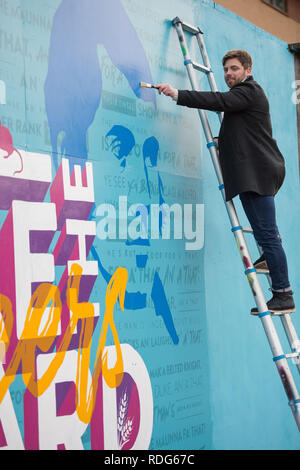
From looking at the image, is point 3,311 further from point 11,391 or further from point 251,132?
point 251,132

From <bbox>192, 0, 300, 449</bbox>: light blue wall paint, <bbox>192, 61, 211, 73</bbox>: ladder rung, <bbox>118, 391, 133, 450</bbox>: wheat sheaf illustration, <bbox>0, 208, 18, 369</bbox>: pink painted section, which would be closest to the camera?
<bbox>0, 208, 18, 369</bbox>: pink painted section

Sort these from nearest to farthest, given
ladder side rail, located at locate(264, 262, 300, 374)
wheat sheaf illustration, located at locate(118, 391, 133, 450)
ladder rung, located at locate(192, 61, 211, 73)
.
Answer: wheat sheaf illustration, located at locate(118, 391, 133, 450), ladder side rail, located at locate(264, 262, 300, 374), ladder rung, located at locate(192, 61, 211, 73)

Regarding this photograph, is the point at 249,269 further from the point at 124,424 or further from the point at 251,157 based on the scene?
the point at 124,424

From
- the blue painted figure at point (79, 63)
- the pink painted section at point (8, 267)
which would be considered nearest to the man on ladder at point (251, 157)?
the blue painted figure at point (79, 63)

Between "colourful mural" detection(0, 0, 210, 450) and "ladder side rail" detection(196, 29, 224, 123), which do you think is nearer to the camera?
"colourful mural" detection(0, 0, 210, 450)

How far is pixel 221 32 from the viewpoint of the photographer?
3.99 m

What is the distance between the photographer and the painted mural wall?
261 cm

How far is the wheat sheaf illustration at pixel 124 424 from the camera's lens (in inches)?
116

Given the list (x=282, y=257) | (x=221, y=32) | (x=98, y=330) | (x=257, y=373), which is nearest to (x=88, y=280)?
(x=98, y=330)

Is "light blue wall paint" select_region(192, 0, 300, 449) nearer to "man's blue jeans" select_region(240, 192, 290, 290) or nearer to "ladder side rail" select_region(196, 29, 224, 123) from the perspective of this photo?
"ladder side rail" select_region(196, 29, 224, 123)

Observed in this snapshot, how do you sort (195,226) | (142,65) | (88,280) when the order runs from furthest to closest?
1. (195,226)
2. (142,65)
3. (88,280)

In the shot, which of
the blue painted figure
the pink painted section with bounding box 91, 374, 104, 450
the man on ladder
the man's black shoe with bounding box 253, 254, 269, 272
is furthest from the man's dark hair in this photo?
the pink painted section with bounding box 91, 374, 104, 450

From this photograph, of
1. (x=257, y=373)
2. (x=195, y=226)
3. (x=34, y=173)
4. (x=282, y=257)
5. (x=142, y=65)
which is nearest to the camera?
(x=34, y=173)

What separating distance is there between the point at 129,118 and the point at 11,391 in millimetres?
→ 1528
